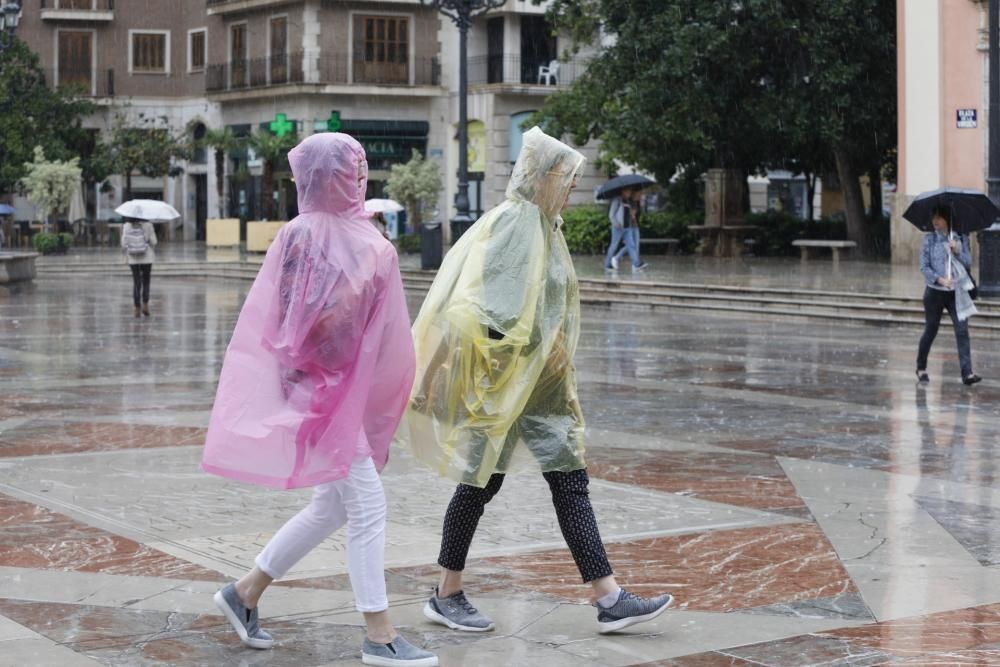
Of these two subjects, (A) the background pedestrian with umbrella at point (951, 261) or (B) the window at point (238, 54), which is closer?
(A) the background pedestrian with umbrella at point (951, 261)

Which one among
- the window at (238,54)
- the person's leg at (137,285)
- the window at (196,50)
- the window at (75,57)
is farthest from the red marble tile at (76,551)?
the window at (75,57)

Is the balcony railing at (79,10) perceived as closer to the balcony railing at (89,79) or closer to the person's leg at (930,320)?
the balcony railing at (89,79)

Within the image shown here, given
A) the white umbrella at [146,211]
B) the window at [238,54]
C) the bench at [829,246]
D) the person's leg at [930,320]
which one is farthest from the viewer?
the window at [238,54]

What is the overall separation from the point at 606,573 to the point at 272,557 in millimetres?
1150

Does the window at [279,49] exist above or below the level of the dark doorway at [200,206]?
above

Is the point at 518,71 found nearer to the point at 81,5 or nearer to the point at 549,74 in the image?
the point at 549,74

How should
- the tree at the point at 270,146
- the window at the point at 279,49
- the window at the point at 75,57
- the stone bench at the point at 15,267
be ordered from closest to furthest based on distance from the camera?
the stone bench at the point at 15,267
the tree at the point at 270,146
the window at the point at 279,49
the window at the point at 75,57

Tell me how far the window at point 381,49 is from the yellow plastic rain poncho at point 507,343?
152 feet

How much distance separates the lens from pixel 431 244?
32.2m

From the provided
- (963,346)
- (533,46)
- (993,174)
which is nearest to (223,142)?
(533,46)

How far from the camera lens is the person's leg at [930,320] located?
13.8 metres

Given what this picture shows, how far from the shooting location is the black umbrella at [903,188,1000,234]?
45.6 ft

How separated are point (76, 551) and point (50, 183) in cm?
4104

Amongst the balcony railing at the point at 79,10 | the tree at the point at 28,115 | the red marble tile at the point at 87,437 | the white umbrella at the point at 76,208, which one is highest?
the balcony railing at the point at 79,10
